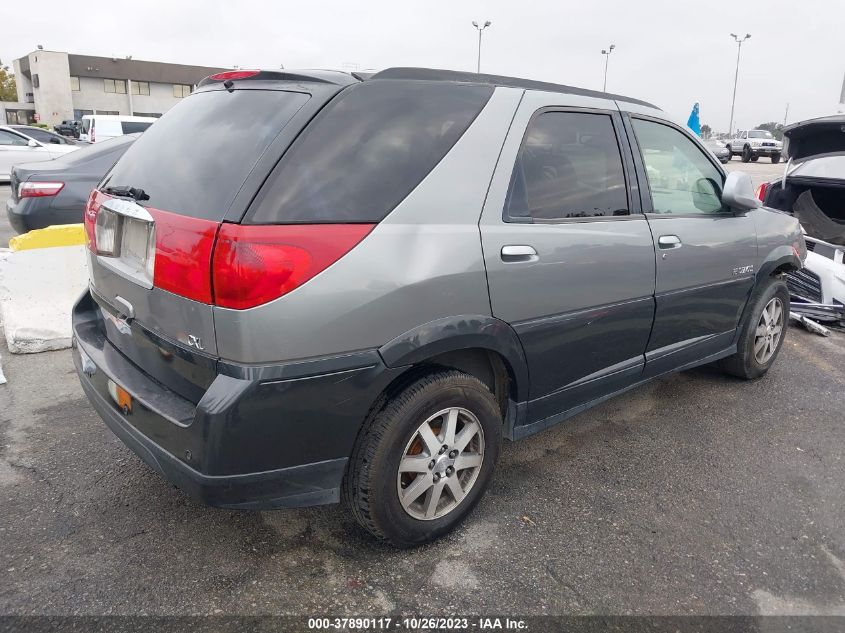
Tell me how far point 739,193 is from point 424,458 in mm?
2519

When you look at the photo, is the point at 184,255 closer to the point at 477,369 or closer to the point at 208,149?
the point at 208,149

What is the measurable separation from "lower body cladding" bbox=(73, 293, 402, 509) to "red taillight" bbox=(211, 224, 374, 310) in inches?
9.2

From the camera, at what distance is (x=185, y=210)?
2170 mm

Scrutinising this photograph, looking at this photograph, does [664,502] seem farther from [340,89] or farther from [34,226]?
[34,226]

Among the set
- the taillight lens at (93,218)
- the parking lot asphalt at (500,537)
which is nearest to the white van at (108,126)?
the parking lot asphalt at (500,537)

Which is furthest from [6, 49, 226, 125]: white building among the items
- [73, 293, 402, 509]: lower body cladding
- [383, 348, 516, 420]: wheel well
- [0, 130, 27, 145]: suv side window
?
[73, 293, 402, 509]: lower body cladding

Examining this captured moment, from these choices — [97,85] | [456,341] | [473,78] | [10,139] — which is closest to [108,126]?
[10,139]

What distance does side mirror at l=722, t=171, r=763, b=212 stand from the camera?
12.0ft

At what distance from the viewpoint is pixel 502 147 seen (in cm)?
258

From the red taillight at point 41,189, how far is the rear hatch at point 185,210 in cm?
393

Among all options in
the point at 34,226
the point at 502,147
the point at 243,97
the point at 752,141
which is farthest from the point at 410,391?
the point at 752,141

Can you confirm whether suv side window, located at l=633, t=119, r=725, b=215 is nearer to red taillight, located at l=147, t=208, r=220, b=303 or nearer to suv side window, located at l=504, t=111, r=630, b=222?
suv side window, located at l=504, t=111, r=630, b=222

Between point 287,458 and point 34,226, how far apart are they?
521 centimetres

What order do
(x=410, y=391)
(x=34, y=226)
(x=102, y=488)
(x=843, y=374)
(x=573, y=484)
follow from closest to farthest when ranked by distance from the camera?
(x=410, y=391) < (x=102, y=488) < (x=573, y=484) < (x=843, y=374) < (x=34, y=226)
